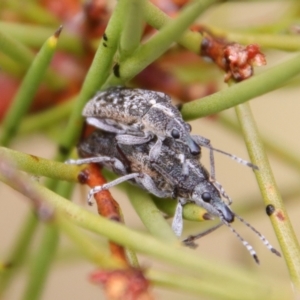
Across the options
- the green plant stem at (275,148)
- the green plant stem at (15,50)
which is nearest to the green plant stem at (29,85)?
the green plant stem at (15,50)

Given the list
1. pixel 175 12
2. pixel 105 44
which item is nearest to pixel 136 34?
pixel 105 44


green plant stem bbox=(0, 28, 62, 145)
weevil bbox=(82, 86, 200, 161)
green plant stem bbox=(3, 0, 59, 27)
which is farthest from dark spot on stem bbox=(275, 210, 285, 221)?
green plant stem bbox=(3, 0, 59, 27)

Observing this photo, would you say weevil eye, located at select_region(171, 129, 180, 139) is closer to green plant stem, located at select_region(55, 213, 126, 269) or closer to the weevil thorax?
the weevil thorax

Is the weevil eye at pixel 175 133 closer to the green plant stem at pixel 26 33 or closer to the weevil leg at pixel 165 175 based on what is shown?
the weevil leg at pixel 165 175

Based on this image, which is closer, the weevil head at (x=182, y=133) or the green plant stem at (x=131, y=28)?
the green plant stem at (x=131, y=28)

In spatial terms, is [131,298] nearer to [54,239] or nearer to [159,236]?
[159,236]

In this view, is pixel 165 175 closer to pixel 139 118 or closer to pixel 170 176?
pixel 170 176

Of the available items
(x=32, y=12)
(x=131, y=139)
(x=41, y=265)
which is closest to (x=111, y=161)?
(x=131, y=139)
